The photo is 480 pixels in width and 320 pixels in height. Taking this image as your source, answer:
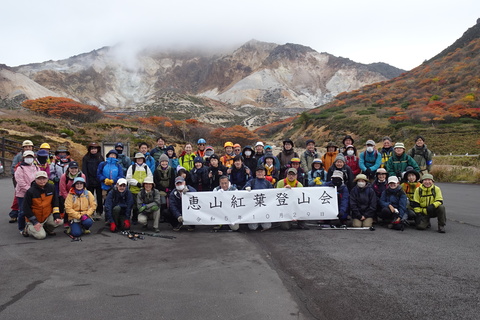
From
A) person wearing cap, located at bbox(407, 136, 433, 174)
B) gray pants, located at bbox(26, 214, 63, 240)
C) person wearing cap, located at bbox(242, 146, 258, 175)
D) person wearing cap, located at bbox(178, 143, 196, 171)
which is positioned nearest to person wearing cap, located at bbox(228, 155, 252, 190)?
person wearing cap, located at bbox(242, 146, 258, 175)

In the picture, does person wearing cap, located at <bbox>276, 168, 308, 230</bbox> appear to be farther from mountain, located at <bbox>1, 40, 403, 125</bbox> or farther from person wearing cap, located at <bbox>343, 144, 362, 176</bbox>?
mountain, located at <bbox>1, 40, 403, 125</bbox>

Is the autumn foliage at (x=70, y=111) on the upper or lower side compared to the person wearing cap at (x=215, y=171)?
upper

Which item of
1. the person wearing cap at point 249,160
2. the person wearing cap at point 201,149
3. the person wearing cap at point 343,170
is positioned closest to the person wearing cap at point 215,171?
the person wearing cap at point 249,160

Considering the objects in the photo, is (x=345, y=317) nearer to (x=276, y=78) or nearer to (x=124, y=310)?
(x=124, y=310)

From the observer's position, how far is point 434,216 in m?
7.38

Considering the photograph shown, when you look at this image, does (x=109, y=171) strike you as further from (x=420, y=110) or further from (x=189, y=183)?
(x=420, y=110)

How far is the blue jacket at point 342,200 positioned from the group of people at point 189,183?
2 centimetres

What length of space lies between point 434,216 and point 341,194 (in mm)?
1971

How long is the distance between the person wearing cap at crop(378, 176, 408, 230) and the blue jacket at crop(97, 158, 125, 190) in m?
6.17

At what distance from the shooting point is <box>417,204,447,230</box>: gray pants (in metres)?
7.23

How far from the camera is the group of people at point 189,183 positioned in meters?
7.07

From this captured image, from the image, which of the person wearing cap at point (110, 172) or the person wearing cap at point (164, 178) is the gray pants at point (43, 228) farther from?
the person wearing cap at point (164, 178)

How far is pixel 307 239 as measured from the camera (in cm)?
672

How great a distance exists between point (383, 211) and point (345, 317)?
449 cm
